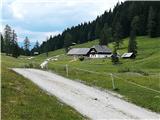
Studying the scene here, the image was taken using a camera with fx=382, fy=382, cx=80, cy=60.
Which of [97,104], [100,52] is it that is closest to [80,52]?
[100,52]

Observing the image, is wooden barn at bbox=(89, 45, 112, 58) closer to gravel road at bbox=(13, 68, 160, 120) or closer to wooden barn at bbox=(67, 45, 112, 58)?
wooden barn at bbox=(67, 45, 112, 58)

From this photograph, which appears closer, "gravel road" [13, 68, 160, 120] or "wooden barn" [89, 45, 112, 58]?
"gravel road" [13, 68, 160, 120]

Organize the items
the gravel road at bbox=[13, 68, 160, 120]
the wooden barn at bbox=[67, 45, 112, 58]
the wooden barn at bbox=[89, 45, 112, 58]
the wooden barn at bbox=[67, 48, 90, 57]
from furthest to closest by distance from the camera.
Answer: the wooden barn at bbox=[67, 48, 90, 57] < the wooden barn at bbox=[67, 45, 112, 58] < the wooden barn at bbox=[89, 45, 112, 58] < the gravel road at bbox=[13, 68, 160, 120]

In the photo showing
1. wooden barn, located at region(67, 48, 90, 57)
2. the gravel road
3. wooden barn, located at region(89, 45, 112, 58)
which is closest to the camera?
the gravel road

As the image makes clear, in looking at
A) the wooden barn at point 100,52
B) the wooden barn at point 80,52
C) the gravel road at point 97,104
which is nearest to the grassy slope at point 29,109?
the gravel road at point 97,104

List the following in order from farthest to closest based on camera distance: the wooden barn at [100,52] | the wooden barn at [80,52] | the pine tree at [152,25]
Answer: the pine tree at [152,25] → the wooden barn at [80,52] → the wooden barn at [100,52]

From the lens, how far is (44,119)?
16.1m

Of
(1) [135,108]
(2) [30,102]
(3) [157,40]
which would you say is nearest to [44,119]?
(2) [30,102]

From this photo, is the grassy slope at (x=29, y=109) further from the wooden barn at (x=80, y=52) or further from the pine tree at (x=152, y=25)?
the pine tree at (x=152, y=25)

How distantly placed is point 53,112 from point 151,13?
183 metres

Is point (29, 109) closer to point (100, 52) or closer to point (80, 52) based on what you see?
point (100, 52)

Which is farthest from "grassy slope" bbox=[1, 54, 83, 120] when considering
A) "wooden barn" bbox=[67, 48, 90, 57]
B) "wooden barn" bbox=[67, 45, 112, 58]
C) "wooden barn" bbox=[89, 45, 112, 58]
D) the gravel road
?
"wooden barn" bbox=[67, 48, 90, 57]

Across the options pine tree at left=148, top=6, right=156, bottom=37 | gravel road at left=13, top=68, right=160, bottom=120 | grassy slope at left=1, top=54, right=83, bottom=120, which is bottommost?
gravel road at left=13, top=68, right=160, bottom=120

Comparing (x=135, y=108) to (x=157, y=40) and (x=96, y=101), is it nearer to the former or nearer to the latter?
(x=96, y=101)
